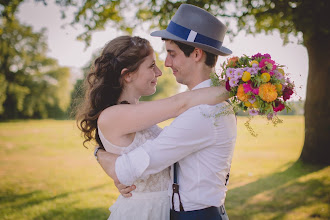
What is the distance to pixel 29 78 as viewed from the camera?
42.6 meters

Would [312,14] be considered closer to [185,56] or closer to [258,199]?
[258,199]

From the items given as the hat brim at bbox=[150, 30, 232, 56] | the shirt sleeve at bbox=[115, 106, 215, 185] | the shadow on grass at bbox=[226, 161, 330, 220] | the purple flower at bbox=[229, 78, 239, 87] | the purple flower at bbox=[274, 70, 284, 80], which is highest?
the hat brim at bbox=[150, 30, 232, 56]

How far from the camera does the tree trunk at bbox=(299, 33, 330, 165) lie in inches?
361

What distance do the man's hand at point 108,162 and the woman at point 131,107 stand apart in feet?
0.18

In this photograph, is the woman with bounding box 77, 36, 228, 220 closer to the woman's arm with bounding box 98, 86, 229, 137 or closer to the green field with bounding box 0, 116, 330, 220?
the woman's arm with bounding box 98, 86, 229, 137

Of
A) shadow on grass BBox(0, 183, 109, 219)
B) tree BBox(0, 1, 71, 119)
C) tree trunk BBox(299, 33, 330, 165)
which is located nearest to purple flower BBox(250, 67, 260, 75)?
shadow on grass BBox(0, 183, 109, 219)

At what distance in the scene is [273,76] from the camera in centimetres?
194

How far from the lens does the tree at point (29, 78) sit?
40.0m

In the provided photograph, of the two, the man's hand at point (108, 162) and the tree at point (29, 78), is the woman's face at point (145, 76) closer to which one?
the man's hand at point (108, 162)

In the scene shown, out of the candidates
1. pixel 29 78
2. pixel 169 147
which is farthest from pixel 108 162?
pixel 29 78

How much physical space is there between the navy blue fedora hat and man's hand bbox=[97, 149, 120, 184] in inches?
45.7

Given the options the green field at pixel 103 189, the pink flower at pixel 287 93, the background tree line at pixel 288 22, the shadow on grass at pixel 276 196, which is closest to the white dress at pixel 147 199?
the pink flower at pixel 287 93

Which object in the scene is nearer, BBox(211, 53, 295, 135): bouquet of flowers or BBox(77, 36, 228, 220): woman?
BBox(211, 53, 295, 135): bouquet of flowers

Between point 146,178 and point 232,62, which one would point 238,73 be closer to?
point 232,62
